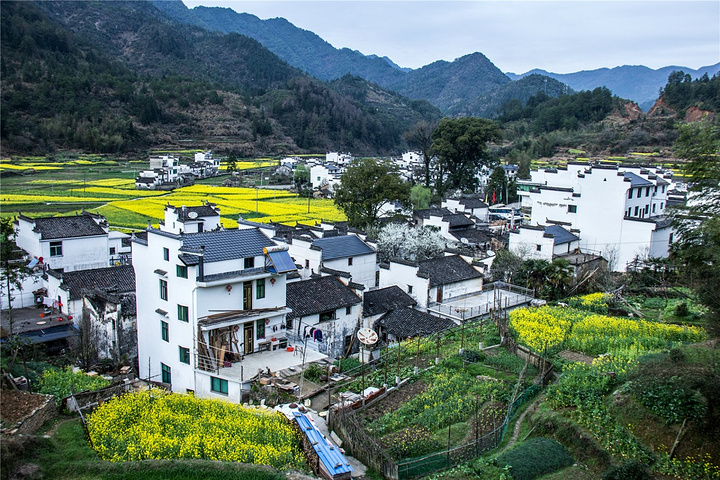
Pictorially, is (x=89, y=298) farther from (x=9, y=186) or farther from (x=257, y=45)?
(x=257, y=45)

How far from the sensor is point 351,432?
37.0 feet

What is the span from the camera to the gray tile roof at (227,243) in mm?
16359

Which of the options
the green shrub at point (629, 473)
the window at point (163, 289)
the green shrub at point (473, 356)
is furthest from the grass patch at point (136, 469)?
the green shrub at point (473, 356)

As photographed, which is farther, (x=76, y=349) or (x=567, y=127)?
(x=567, y=127)

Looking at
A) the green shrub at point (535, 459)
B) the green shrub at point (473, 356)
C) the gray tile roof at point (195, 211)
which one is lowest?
the green shrub at point (473, 356)

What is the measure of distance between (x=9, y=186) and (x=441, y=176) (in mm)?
42258

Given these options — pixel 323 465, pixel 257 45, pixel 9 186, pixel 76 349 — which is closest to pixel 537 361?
pixel 323 465

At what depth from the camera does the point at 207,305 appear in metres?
16.0

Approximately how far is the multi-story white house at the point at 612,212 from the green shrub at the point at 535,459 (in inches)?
824

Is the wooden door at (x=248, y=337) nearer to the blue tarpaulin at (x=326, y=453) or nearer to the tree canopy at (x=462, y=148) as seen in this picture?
the blue tarpaulin at (x=326, y=453)

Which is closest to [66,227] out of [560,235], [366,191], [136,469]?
[366,191]

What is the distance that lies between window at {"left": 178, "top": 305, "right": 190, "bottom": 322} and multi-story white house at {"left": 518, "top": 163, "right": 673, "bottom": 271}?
20.1 meters

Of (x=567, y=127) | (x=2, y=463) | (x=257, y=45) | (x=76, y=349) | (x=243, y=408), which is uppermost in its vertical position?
(x=257, y=45)

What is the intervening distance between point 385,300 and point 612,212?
1581cm
